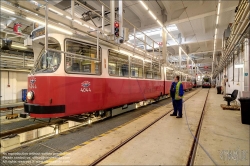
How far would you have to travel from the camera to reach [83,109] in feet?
13.0

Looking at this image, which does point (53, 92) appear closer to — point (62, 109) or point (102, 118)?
point (62, 109)

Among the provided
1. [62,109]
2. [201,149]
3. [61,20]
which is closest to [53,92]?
[62,109]

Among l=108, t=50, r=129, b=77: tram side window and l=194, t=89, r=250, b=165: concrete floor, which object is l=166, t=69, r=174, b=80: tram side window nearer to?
l=108, t=50, r=129, b=77: tram side window

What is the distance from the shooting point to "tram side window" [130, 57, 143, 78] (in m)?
6.30

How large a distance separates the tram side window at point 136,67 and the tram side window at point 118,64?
0.40 m

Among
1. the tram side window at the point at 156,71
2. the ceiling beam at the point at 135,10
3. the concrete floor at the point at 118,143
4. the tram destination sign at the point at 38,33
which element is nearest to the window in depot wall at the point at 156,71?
the tram side window at the point at 156,71

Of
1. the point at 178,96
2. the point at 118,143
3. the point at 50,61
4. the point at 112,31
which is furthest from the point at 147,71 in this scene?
the point at 118,143

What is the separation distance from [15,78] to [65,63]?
455 inches

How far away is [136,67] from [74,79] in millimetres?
3534

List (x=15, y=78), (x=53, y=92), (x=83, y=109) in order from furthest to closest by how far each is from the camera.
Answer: (x=15, y=78) → (x=83, y=109) → (x=53, y=92)

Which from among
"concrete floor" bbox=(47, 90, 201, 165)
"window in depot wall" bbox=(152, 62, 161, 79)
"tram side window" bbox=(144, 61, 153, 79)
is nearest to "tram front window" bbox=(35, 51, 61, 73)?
"concrete floor" bbox=(47, 90, 201, 165)

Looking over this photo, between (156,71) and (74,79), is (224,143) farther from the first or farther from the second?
(156,71)

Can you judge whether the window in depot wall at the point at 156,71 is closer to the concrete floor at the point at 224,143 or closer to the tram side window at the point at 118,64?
the tram side window at the point at 118,64

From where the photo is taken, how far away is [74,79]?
378cm
